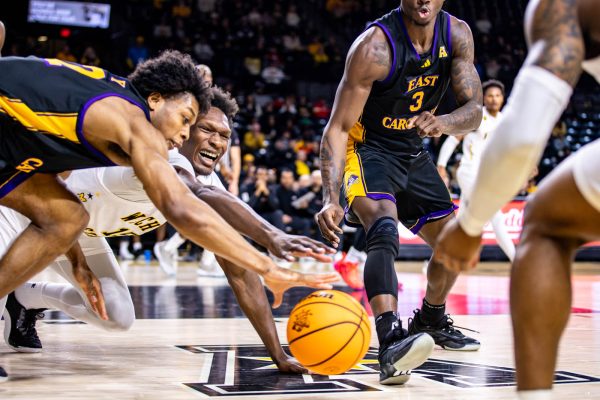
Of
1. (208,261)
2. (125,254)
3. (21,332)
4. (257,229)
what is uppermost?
(257,229)

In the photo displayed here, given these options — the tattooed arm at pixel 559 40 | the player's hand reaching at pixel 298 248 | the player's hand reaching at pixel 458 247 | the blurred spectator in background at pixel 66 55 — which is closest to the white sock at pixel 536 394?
the player's hand reaching at pixel 458 247

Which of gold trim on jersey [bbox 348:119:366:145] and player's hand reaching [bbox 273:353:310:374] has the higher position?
gold trim on jersey [bbox 348:119:366:145]

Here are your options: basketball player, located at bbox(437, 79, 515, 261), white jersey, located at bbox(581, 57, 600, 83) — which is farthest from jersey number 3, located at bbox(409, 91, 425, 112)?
basketball player, located at bbox(437, 79, 515, 261)

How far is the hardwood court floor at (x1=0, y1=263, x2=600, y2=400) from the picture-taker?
3.23 meters

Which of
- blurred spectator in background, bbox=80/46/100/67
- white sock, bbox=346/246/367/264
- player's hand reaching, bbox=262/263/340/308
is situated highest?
blurred spectator in background, bbox=80/46/100/67

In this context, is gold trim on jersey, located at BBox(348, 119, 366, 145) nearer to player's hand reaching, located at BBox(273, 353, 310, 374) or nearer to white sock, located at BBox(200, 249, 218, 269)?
player's hand reaching, located at BBox(273, 353, 310, 374)

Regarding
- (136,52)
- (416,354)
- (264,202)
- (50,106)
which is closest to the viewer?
(50,106)

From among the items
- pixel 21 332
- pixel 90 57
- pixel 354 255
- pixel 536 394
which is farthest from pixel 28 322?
pixel 90 57

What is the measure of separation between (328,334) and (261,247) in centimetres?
1089

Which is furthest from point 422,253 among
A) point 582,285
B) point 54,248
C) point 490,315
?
point 54,248

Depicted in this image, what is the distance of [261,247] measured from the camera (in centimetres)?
1395

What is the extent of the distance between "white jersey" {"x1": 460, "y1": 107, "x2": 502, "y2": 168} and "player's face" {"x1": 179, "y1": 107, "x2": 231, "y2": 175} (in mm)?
4464

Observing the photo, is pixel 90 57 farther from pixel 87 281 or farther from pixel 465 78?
pixel 87 281

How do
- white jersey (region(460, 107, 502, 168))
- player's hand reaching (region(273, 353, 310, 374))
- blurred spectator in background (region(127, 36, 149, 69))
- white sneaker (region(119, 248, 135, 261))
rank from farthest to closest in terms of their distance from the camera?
1. blurred spectator in background (region(127, 36, 149, 69))
2. white sneaker (region(119, 248, 135, 261))
3. white jersey (region(460, 107, 502, 168))
4. player's hand reaching (region(273, 353, 310, 374))
